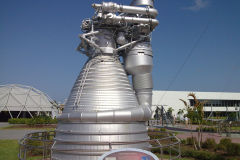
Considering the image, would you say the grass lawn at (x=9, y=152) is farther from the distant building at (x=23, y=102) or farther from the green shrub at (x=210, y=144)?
the distant building at (x=23, y=102)

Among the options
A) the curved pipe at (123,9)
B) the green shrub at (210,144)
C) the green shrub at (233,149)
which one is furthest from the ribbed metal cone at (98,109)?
the green shrub at (210,144)

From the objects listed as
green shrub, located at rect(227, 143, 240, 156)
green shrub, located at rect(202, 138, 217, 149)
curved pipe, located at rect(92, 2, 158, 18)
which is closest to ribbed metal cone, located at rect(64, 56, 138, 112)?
curved pipe, located at rect(92, 2, 158, 18)

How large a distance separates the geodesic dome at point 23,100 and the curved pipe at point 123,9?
34755 mm

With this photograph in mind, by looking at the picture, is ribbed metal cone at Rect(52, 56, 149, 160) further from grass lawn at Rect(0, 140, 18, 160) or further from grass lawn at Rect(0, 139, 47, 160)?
grass lawn at Rect(0, 140, 18, 160)

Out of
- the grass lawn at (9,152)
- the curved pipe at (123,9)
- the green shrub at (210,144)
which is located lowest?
the grass lawn at (9,152)

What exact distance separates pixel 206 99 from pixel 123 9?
52459 mm

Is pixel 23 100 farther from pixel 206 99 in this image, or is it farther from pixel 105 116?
pixel 206 99

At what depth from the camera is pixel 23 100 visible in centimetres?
4197

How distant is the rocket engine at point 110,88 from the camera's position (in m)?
7.32

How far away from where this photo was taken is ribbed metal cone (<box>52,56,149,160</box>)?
7219 mm

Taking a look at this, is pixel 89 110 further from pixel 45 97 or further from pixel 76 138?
pixel 45 97

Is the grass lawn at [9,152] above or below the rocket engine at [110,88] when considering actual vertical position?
below

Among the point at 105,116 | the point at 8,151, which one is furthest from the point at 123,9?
the point at 8,151

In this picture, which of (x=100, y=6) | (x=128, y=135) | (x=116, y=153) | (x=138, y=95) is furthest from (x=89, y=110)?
(x=100, y=6)
